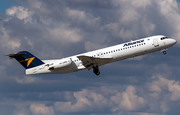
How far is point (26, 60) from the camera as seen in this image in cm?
5353

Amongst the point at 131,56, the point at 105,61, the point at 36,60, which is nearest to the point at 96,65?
the point at 105,61

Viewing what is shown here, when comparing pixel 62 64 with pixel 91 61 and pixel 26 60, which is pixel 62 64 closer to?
pixel 91 61

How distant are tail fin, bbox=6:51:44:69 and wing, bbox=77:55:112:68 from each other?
8.02 meters

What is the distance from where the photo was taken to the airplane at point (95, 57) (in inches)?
1986

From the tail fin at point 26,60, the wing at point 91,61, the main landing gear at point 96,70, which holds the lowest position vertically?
the main landing gear at point 96,70

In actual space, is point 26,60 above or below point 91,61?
above

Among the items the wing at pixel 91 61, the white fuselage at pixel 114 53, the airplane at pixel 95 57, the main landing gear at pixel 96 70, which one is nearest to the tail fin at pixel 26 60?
the airplane at pixel 95 57

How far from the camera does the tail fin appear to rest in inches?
2098

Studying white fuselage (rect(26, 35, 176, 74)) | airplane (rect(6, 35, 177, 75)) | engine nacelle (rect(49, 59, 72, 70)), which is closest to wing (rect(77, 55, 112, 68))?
airplane (rect(6, 35, 177, 75))

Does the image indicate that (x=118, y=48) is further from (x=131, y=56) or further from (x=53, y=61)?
(x=53, y=61)

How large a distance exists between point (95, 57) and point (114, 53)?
132 inches

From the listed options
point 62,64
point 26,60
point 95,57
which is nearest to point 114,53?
point 95,57

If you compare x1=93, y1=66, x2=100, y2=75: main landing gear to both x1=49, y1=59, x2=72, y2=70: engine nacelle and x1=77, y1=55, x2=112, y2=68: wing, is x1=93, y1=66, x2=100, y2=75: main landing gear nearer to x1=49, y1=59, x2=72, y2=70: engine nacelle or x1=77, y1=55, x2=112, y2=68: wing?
x1=77, y1=55, x2=112, y2=68: wing

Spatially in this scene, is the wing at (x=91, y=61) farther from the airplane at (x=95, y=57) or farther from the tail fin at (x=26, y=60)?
the tail fin at (x=26, y=60)
